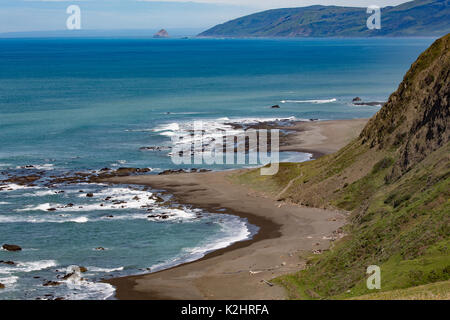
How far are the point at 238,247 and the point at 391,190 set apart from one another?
480 inches

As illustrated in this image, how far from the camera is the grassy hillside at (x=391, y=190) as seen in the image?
36.6 meters

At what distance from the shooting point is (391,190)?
5184cm

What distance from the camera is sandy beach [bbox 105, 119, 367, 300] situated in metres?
41.2

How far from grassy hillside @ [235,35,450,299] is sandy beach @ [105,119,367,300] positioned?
1658 millimetres

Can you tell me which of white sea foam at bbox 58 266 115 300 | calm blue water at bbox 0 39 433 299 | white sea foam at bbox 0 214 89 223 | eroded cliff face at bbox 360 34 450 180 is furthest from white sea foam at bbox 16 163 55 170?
white sea foam at bbox 58 266 115 300

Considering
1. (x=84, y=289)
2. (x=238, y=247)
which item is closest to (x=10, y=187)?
(x=238, y=247)

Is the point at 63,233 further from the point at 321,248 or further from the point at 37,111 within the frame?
the point at 37,111

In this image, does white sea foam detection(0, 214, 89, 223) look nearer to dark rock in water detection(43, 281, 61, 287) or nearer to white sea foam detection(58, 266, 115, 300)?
white sea foam detection(58, 266, 115, 300)

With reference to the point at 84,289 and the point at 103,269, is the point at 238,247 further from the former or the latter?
the point at 84,289

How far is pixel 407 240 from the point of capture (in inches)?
1513

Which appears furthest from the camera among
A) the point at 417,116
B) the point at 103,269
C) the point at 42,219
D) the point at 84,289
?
the point at 417,116
